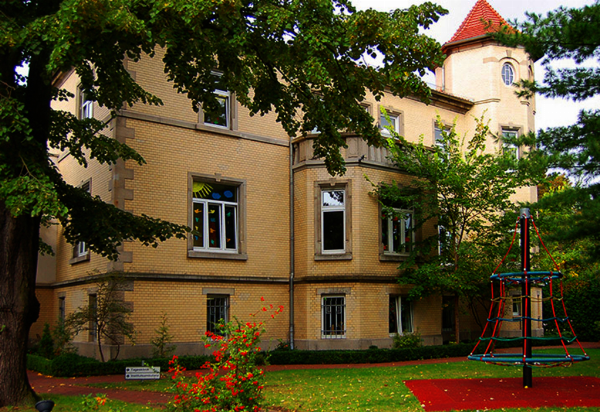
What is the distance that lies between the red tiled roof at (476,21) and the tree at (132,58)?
62.6 ft

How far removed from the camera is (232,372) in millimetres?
8523

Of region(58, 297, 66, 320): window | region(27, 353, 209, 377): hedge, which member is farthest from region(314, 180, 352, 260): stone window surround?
region(58, 297, 66, 320): window

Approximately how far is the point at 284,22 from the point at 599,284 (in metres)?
23.9

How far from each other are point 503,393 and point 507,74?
21.2 m

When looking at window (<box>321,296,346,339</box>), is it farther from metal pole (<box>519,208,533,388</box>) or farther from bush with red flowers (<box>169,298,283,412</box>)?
bush with red flowers (<box>169,298,283,412</box>)

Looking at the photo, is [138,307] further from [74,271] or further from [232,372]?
[232,372]

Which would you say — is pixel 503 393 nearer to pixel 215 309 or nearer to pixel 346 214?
pixel 346 214

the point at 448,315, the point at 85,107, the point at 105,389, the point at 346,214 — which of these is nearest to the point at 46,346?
the point at 105,389

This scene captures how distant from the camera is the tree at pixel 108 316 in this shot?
17.0 meters

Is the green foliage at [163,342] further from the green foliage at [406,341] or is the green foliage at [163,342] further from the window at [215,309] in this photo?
the green foliage at [406,341]

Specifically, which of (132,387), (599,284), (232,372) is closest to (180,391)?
(232,372)

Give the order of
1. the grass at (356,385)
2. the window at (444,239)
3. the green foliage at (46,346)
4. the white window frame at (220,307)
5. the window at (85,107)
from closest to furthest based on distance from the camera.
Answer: the grass at (356,385), the green foliage at (46,346), the white window frame at (220,307), the window at (85,107), the window at (444,239)

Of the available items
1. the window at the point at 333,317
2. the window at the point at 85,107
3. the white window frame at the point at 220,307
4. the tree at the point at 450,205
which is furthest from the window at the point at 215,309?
the window at the point at 85,107

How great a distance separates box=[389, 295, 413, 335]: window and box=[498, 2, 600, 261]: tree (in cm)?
1012
